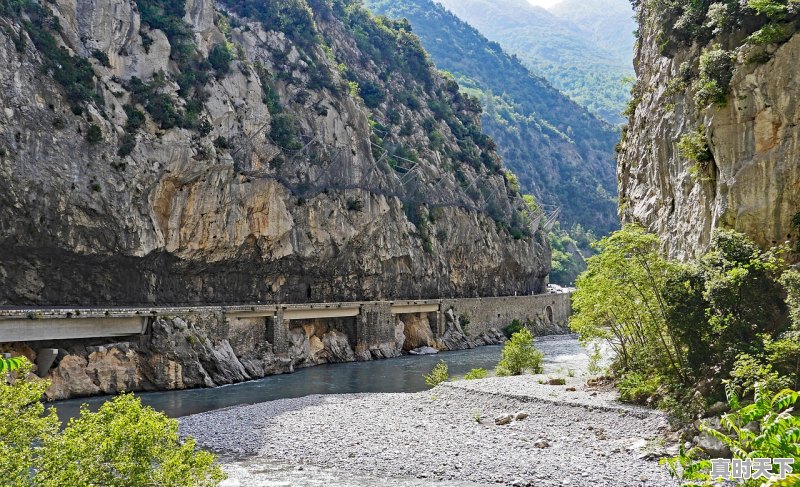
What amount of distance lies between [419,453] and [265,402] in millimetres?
15464

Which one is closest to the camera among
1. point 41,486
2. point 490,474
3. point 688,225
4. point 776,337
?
point 41,486

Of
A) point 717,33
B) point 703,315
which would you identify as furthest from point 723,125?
point 703,315

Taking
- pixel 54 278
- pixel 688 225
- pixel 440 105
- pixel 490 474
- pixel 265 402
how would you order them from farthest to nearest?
pixel 440 105, pixel 54 278, pixel 265 402, pixel 688 225, pixel 490 474

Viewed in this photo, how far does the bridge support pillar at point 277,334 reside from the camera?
53844mm

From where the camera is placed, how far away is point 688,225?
3030 centimetres

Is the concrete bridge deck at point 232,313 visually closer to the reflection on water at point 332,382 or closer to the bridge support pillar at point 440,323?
the bridge support pillar at point 440,323

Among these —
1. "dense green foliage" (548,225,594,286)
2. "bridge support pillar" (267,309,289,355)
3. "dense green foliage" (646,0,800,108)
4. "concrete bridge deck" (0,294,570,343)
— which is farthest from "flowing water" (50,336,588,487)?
"dense green foliage" (548,225,594,286)

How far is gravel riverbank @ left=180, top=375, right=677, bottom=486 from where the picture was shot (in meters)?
20.3

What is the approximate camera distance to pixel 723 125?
26.7m

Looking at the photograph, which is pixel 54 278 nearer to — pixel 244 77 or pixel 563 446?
pixel 244 77

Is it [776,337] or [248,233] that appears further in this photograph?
[248,233]

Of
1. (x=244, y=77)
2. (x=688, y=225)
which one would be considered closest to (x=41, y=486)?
(x=688, y=225)

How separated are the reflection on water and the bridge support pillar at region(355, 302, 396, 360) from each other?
9.91 feet

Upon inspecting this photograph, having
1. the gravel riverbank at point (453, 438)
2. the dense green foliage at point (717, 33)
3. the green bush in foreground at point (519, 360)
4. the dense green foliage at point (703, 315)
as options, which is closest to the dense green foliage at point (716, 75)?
the dense green foliage at point (717, 33)
